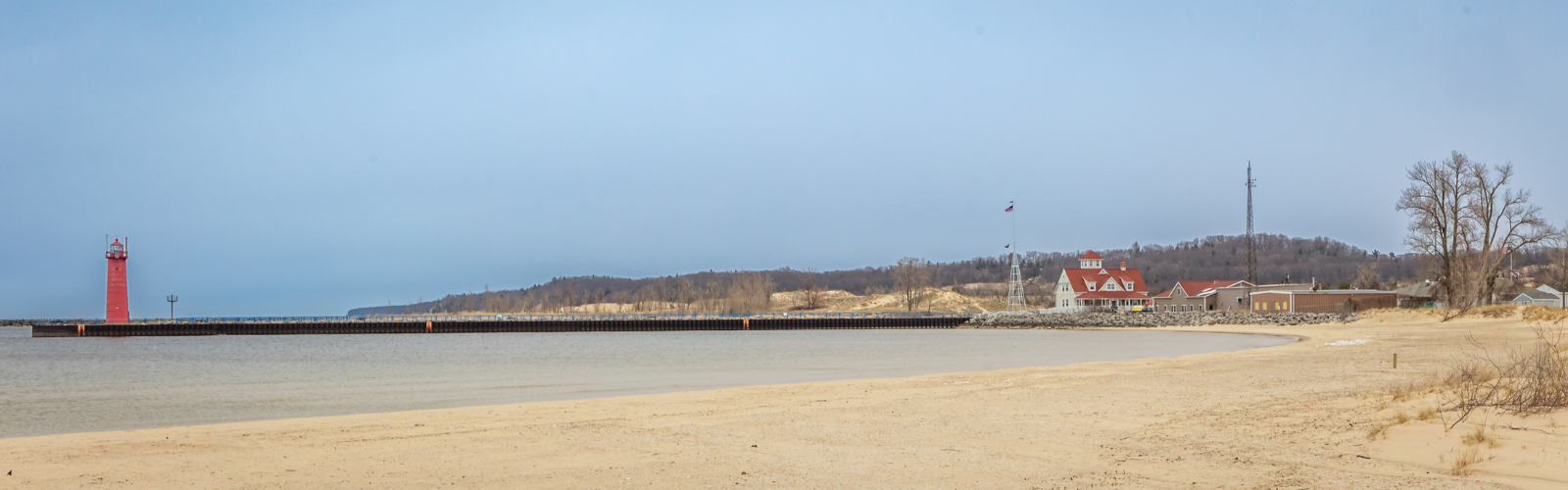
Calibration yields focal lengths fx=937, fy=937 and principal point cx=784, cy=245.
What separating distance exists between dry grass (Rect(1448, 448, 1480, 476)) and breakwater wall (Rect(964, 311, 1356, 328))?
57532 millimetres

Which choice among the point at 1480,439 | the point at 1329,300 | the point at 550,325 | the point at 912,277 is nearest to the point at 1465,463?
the point at 1480,439

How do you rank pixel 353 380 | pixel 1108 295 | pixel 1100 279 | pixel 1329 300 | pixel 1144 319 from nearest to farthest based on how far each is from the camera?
pixel 353 380 < pixel 1329 300 < pixel 1144 319 < pixel 1108 295 < pixel 1100 279

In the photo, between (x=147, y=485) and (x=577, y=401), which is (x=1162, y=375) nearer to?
(x=577, y=401)

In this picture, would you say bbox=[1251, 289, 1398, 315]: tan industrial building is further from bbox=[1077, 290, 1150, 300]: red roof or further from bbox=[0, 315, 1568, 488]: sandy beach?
bbox=[0, 315, 1568, 488]: sandy beach

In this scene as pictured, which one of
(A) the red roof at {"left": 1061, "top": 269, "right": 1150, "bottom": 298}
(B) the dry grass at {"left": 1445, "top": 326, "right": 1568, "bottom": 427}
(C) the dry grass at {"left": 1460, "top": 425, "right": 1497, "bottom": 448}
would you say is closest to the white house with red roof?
(A) the red roof at {"left": 1061, "top": 269, "right": 1150, "bottom": 298}

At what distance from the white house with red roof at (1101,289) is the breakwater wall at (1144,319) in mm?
6841

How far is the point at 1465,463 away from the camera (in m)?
6.73

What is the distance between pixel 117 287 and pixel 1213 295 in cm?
9488

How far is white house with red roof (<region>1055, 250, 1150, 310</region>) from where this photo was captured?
93.4 meters

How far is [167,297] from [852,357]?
98355 mm

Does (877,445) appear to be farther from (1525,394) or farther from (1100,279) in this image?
(1100,279)

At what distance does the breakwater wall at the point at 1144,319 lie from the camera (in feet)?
205

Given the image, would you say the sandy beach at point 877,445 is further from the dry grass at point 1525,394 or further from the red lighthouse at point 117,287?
the red lighthouse at point 117,287

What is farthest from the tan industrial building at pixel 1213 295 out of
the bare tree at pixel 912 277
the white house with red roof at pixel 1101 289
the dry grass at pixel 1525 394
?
the dry grass at pixel 1525 394
